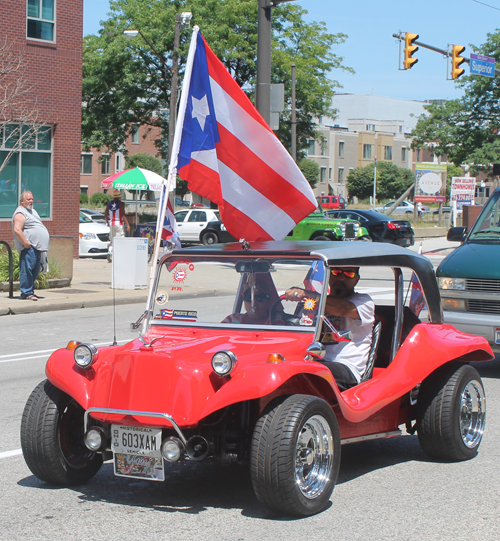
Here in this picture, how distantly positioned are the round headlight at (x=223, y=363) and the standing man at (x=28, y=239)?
35.1 ft

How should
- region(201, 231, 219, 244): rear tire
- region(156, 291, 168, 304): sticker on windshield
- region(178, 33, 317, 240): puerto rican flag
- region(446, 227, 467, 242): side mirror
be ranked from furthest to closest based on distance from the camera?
1. region(201, 231, 219, 244): rear tire
2. region(446, 227, 467, 242): side mirror
3. region(178, 33, 317, 240): puerto rican flag
4. region(156, 291, 168, 304): sticker on windshield

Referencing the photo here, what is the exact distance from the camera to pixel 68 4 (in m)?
22.8

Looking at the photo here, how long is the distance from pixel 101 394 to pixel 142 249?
13.1 m

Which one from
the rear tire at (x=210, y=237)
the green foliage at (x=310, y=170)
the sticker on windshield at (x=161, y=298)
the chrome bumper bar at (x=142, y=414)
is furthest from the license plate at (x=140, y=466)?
the green foliage at (x=310, y=170)

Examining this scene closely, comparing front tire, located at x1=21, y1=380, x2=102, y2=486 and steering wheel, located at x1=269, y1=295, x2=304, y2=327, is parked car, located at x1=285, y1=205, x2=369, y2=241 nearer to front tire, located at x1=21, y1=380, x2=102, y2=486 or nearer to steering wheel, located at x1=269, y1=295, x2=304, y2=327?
steering wheel, located at x1=269, y1=295, x2=304, y2=327

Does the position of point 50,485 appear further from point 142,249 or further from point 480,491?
point 142,249

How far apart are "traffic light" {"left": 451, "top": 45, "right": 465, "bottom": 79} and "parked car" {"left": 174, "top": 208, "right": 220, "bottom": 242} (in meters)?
16.1

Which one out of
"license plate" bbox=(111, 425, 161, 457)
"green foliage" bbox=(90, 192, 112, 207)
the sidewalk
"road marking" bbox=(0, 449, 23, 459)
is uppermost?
"green foliage" bbox=(90, 192, 112, 207)

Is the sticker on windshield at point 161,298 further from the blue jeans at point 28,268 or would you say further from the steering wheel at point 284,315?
the blue jeans at point 28,268

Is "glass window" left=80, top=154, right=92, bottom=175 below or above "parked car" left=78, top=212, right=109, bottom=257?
above

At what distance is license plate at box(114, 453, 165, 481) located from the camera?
428cm

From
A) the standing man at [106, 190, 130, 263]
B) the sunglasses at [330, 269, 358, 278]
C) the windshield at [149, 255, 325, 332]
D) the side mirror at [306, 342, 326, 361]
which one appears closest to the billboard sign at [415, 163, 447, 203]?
the standing man at [106, 190, 130, 263]

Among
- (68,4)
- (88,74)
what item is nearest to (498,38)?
(88,74)

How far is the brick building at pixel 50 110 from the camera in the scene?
71.1 ft
